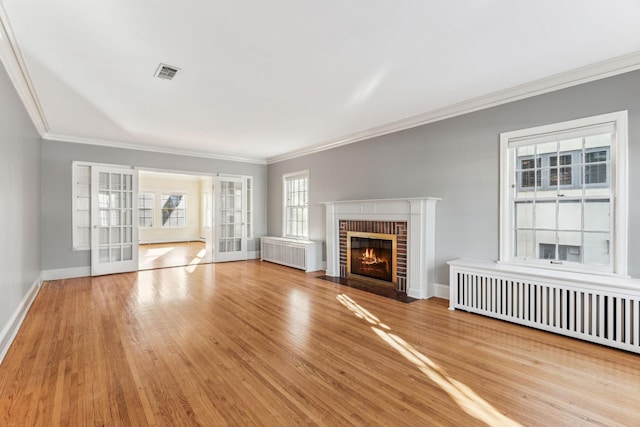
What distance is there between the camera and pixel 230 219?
7.80 m

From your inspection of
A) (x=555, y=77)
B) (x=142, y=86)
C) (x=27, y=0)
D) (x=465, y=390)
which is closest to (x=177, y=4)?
(x=27, y=0)

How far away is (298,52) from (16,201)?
138 inches

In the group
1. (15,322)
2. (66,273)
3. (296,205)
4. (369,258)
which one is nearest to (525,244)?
(369,258)

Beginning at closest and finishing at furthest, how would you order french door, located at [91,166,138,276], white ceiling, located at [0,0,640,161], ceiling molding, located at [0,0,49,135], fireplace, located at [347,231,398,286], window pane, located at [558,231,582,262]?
1. white ceiling, located at [0,0,640,161]
2. ceiling molding, located at [0,0,49,135]
3. window pane, located at [558,231,582,262]
4. fireplace, located at [347,231,398,286]
5. french door, located at [91,166,138,276]

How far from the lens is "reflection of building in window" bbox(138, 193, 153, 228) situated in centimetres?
1171

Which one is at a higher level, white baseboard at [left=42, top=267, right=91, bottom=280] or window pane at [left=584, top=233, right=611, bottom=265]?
window pane at [left=584, top=233, right=611, bottom=265]

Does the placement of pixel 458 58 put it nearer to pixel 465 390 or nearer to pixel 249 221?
pixel 465 390

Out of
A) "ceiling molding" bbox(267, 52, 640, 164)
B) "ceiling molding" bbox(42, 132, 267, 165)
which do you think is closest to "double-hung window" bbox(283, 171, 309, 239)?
"ceiling molding" bbox(42, 132, 267, 165)

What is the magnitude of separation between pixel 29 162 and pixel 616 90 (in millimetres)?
7157

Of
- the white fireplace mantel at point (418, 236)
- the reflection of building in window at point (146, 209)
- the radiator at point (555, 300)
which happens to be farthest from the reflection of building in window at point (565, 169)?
the reflection of building in window at point (146, 209)

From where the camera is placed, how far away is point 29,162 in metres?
4.28

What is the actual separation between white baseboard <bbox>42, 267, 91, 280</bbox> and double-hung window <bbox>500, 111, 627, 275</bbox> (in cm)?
717

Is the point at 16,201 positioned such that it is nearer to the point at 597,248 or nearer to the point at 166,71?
the point at 166,71

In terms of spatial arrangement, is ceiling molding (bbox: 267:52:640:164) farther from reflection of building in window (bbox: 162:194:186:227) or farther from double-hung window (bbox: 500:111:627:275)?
reflection of building in window (bbox: 162:194:186:227)
